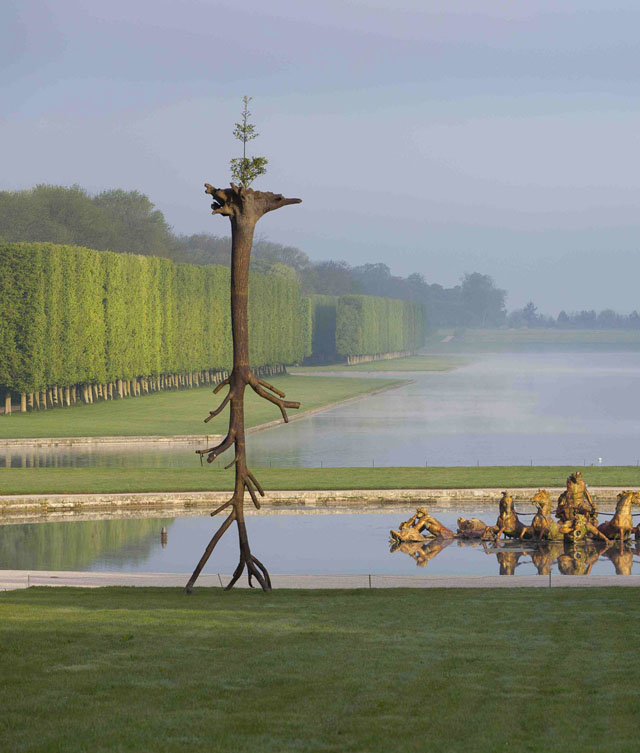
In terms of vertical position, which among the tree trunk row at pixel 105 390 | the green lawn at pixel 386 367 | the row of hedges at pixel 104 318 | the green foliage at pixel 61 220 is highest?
the green foliage at pixel 61 220

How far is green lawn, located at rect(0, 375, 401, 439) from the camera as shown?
37.2 meters

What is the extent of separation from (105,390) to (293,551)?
39.8m

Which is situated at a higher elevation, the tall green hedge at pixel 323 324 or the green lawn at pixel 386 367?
the tall green hedge at pixel 323 324

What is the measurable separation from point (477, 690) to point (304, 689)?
1.08 m

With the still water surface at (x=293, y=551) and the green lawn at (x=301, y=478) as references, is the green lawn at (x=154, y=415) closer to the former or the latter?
the green lawn at (x=301, y=478)

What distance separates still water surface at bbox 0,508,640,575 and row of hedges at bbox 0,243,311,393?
95.7 ft

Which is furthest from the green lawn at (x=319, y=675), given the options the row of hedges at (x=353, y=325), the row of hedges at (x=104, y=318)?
the row of hedges at (x=353, y=325)

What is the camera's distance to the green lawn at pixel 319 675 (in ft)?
19.9

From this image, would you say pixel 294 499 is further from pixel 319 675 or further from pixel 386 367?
pixel 386 367

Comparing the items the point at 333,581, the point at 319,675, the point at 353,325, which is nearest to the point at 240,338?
the point at 333,581

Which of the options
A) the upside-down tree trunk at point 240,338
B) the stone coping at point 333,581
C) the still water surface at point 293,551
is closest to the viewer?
the upside-down tree trunk at point 240,338

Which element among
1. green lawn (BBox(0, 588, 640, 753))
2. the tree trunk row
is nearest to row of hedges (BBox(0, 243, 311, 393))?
the tree trunk row

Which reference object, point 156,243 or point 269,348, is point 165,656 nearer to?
point 269,348

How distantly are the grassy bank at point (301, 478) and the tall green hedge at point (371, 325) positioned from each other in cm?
8301
